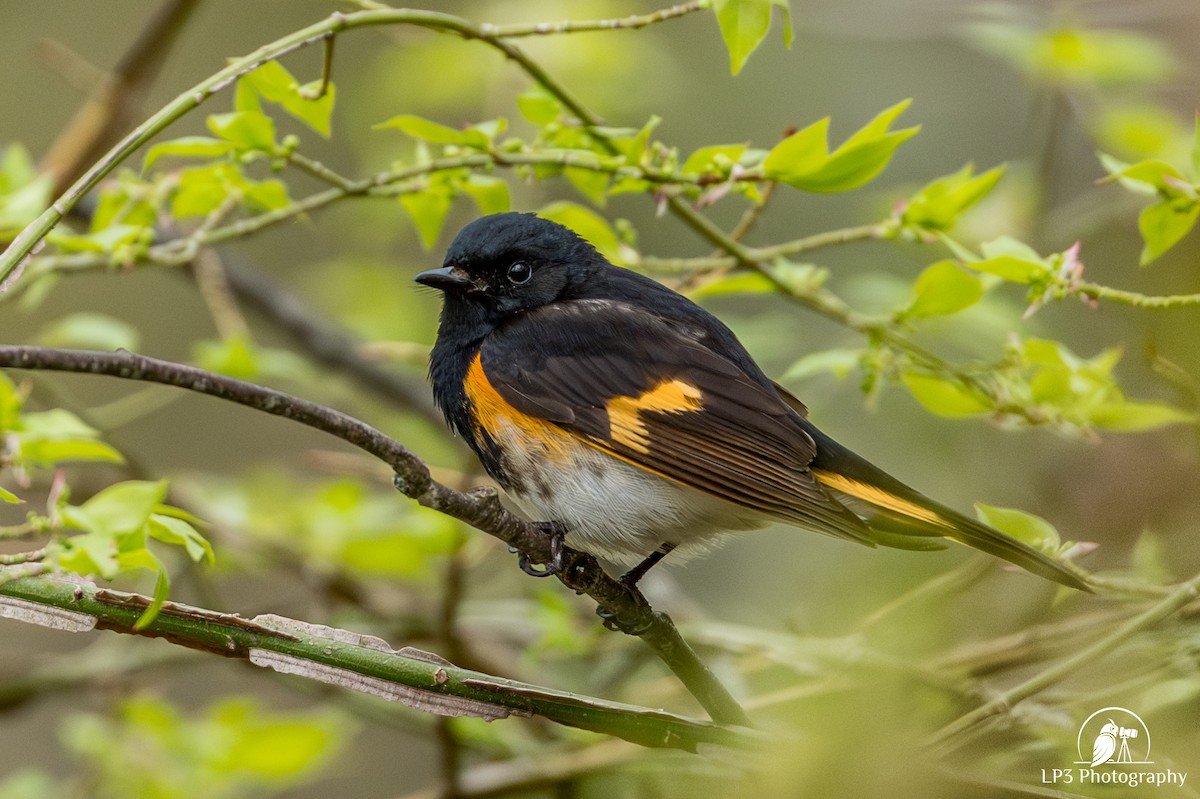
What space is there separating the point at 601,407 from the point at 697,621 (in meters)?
1.21

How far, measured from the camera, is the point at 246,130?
77.1 inches

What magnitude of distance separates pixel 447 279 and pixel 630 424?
1.68ft

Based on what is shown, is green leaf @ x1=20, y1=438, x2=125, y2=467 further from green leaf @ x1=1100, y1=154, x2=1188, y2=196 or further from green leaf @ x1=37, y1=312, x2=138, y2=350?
green leaf @ x1=1100, y1=154, x2=1188, y2=196

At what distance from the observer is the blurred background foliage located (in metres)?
1.45

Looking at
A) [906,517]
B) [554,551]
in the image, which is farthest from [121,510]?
[906,517]

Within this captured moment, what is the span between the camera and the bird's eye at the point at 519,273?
247 cm

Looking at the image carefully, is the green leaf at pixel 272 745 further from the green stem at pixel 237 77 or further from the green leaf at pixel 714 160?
the green leaf at pixel 714 160

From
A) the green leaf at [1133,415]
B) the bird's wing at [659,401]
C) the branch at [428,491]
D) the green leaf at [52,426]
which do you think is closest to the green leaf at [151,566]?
the branch at [428,491]

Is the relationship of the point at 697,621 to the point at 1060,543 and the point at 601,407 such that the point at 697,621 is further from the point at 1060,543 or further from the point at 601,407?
the point at 1060,543

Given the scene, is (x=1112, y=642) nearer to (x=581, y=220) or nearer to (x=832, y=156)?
(x=832, y=156)

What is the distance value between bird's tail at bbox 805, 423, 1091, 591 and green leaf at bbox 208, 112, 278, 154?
43.6 inches

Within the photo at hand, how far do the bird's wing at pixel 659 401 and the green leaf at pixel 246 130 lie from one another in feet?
1.95

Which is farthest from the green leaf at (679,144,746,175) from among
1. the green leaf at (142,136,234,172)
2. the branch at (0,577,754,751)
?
the branch at (0,577,754,751)

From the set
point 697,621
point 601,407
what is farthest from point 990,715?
point 697,621
